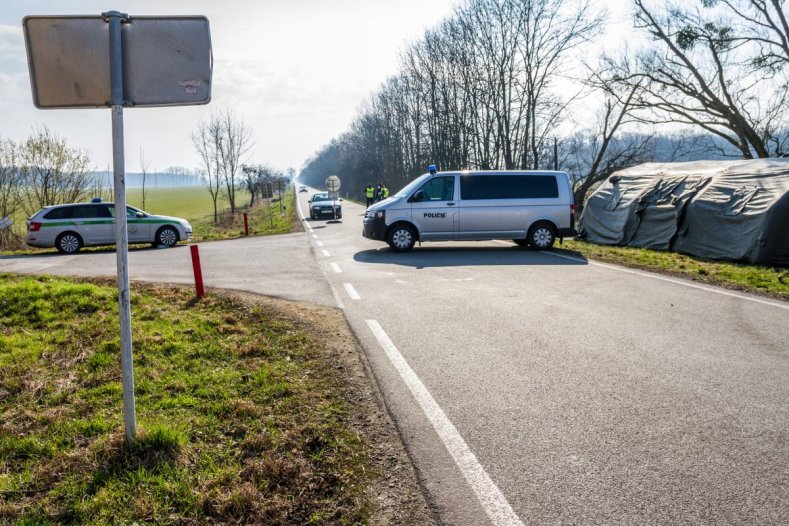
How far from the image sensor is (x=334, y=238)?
19.5m

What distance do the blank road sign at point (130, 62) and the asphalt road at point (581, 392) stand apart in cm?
264

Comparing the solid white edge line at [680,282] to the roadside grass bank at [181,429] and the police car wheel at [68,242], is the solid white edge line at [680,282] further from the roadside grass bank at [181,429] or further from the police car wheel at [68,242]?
the police car wheel at [68,242]

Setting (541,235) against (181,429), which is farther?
(541,235)

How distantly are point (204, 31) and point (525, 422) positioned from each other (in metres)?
3.27

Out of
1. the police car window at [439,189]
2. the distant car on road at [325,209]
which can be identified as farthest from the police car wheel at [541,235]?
the distant car on road at [325,209]

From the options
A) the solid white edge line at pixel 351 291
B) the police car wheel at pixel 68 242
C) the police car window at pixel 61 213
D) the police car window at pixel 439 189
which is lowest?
the solid white edge line at pixel 351 291

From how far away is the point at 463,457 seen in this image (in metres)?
3.32

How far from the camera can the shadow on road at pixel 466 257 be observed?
1234 cm

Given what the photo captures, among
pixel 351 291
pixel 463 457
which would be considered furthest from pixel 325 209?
pixel 463 457

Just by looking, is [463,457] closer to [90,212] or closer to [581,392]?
[581,392]

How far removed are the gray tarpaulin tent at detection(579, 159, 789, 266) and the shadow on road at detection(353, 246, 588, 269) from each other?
2847 millimetres

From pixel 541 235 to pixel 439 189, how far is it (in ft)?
10.0

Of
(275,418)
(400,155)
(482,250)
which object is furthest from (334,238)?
(400,155)

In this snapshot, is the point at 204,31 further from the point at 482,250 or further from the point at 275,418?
the point at 482,250
